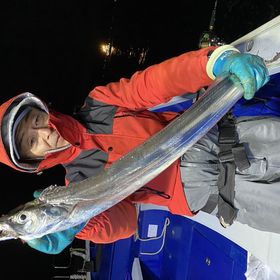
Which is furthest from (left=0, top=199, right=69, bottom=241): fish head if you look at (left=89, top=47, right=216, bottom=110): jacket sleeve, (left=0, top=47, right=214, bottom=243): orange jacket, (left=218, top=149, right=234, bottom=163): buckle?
(left=218, top=149, right=234, bottom=163): buckle

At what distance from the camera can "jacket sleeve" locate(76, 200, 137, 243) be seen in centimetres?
165

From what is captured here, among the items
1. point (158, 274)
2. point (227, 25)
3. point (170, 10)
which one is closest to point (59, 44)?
point (170, 10)

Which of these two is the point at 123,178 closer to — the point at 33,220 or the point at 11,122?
the point at 33,220

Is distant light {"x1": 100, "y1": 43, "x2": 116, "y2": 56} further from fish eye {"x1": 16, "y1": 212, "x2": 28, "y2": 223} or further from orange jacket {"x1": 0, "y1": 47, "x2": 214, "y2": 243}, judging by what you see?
fish eye {"x1": 16, "y1": 212, "x2": 28, "y2": 223}

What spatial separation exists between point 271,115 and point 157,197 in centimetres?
60

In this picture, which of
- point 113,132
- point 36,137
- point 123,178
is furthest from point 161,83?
point 36,137

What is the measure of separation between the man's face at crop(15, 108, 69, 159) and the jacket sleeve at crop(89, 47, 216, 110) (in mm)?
247

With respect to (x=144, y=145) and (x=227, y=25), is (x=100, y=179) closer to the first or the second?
(x=144, y=145)

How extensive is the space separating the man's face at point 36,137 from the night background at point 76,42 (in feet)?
9.81

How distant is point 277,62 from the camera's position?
1599mm

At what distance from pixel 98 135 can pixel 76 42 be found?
13.6ft

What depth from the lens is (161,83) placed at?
141 centimetres

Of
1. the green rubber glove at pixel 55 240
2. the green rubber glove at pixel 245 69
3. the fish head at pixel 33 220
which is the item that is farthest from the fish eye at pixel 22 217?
the green rubber glove at pixel 245 69

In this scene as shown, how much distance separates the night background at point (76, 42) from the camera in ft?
15.0
